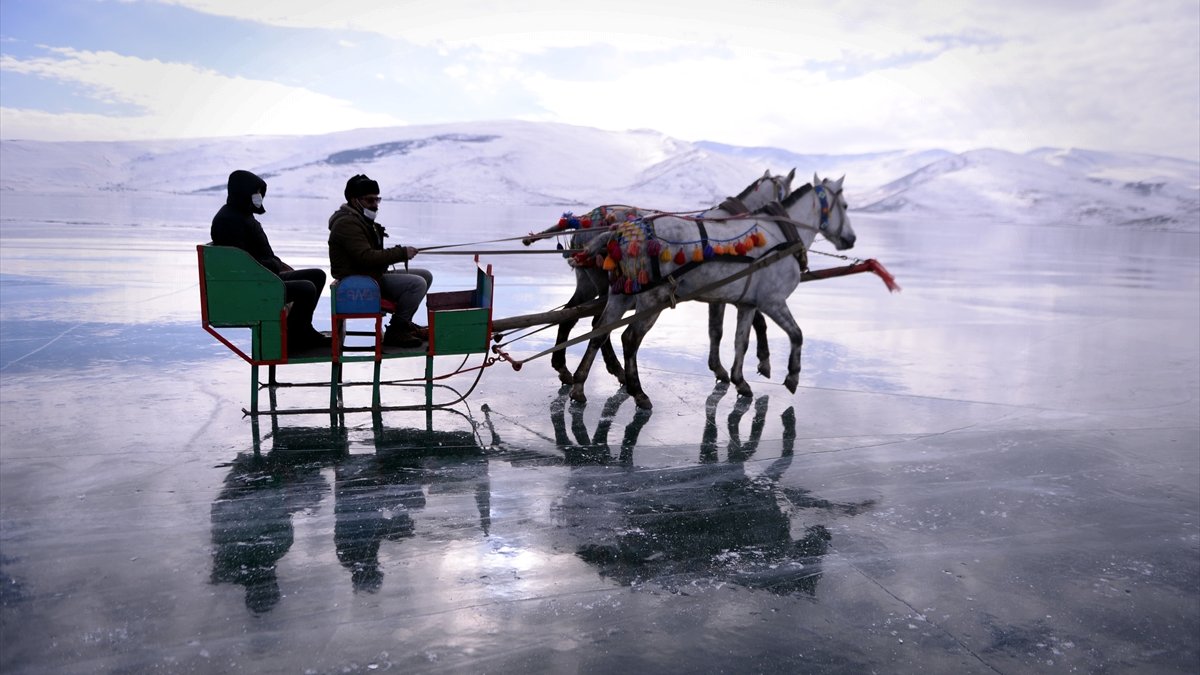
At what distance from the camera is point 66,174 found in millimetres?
92000

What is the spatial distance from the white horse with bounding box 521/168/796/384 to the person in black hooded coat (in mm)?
1717

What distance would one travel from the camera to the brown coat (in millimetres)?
6113

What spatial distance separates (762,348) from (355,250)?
382 cm

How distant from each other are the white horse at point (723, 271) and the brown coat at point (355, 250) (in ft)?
5.72

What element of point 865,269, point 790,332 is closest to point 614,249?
point 790,332

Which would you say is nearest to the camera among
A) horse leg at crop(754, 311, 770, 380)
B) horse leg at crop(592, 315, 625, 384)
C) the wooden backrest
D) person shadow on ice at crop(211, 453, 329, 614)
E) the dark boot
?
person shadow on ice at crop(211, 453, 329, 614)

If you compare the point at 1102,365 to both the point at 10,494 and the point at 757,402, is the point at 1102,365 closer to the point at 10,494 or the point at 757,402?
the point at 757,402

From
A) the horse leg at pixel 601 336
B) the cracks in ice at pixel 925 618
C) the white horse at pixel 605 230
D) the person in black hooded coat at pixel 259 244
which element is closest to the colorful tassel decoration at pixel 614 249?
the white horse at pixel 605 230

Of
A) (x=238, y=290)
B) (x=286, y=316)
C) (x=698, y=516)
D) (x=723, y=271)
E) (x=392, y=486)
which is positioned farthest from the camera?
(x=723, y=271)

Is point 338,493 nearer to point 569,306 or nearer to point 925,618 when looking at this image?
point 925,618

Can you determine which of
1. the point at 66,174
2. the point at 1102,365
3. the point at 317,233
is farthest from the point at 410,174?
the point at 1102,365

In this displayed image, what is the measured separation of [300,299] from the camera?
629 cm

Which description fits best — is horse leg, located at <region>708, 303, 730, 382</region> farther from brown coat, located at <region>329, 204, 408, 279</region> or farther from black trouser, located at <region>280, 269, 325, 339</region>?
black trouser, located at <region>280, 269, 325, 339</region>

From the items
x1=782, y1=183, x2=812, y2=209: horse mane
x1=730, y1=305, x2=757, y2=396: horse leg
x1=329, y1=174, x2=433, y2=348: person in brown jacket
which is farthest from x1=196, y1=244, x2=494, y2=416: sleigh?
x1=782, y1=183, x2=812, y2=209: horse mane
